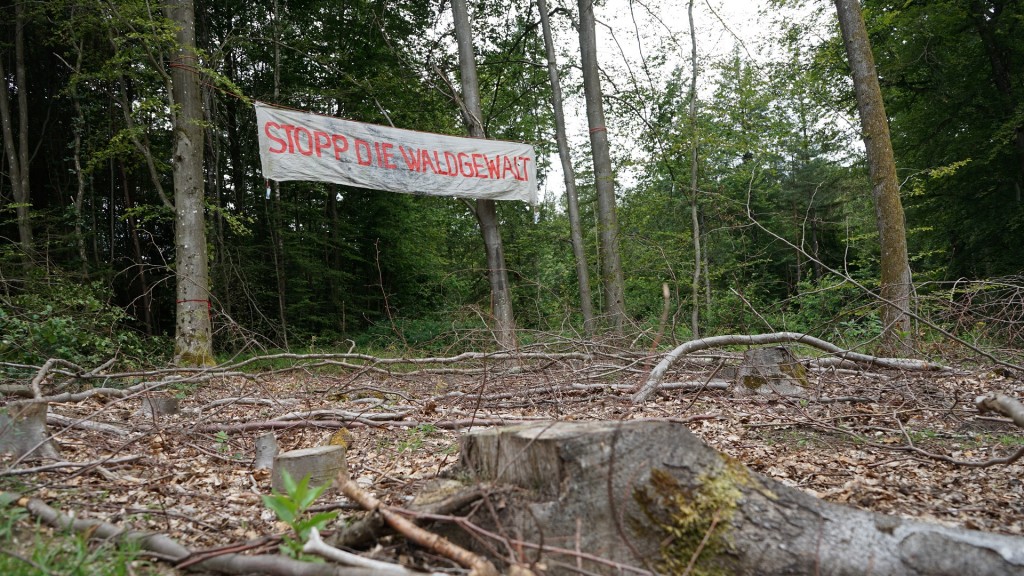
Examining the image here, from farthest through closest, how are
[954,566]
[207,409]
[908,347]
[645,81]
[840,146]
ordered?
[840,146] → [645,81] → [908,347] → [207,409] → [954,566]

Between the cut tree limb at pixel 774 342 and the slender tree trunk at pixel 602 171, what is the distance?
216 inches

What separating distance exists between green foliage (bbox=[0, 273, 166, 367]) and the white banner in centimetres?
302

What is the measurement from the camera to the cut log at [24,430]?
3285mm

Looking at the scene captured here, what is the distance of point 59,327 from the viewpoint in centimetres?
688

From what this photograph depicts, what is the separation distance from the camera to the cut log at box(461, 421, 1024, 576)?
182 centimetres

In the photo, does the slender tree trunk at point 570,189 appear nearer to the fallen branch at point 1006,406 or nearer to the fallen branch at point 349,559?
the fallen branch at point 1006,406

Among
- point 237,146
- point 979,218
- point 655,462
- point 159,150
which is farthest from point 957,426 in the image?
point 237,146

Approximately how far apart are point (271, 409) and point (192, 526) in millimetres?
2834

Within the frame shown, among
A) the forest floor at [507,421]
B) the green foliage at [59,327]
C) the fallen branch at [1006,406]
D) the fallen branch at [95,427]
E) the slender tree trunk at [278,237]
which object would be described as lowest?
the forest floor at [507,421]

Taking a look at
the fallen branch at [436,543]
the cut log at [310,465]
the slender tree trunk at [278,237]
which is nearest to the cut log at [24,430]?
the cut log at [310,465]

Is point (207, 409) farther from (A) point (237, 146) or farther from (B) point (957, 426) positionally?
(A) point (237, 146)

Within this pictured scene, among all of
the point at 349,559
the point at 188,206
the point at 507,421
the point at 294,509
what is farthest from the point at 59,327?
the point at 349,559

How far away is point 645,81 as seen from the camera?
14.7m

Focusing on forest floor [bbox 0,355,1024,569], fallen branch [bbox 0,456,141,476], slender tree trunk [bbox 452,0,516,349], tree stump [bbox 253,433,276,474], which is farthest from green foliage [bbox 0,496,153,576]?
slender tree trunk [bbox 452,0,516,349]
